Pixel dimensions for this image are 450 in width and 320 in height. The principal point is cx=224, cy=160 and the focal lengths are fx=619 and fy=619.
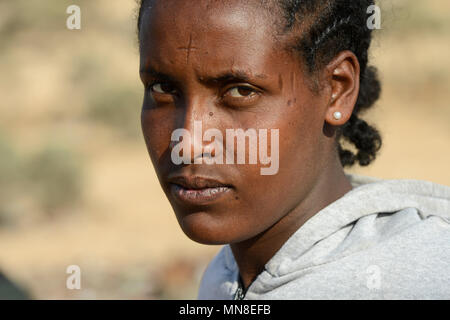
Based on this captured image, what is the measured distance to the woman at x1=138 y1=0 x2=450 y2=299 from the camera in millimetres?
2072

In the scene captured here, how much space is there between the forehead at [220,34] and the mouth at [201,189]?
0.38 m

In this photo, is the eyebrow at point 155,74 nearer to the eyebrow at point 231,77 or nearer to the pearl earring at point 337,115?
the eyebrow at point 231,77

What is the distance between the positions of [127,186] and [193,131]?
7383mm

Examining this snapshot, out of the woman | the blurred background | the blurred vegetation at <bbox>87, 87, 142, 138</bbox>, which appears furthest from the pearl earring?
the blurred vegetation at <bbox>87, 87, 142, 138</bbox>

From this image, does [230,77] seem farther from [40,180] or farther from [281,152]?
[40,180]

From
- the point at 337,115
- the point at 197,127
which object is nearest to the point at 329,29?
the point at 337,115

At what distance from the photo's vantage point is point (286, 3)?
2.17 m

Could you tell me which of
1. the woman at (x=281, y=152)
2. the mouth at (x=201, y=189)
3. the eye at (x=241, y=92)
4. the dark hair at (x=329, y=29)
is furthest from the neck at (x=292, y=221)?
the eye at (x=241, y=92)

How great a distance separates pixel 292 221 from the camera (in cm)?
236

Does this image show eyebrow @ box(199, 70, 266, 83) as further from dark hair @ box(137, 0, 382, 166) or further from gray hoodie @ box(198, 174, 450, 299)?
gray hoodie @ box(198, 174, 450, 299)

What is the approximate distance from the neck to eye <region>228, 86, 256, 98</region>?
45cm

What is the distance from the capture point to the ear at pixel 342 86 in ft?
7.59

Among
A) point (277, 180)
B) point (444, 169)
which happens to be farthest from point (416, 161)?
point (277, 180)
